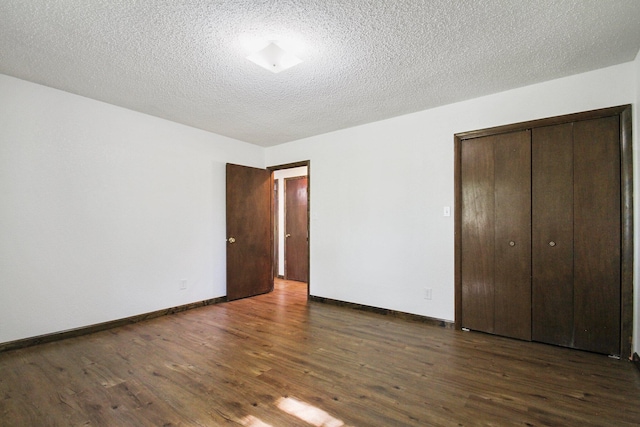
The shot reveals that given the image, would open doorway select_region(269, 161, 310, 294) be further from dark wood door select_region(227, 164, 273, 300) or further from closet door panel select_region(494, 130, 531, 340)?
closet door panel select_region(494, 130, 531, 340)

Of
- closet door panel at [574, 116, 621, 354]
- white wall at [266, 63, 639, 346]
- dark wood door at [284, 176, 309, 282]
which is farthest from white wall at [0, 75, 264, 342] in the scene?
closet door panel at [574, 116, 621, 354]

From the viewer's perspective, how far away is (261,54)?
227 centimetres

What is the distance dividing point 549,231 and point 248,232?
153 inches

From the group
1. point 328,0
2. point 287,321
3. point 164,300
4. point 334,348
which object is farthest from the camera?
point 164,300

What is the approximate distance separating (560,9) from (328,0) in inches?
56.9

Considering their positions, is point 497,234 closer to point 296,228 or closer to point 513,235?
point 513,235

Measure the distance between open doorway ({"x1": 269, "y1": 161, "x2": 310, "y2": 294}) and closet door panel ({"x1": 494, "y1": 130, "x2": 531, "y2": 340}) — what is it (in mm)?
3530

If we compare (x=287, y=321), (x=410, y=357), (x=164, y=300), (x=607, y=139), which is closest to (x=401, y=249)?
(x=410, y=357)

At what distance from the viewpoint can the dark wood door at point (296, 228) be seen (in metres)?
6.00

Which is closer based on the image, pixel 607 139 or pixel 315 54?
pixel 315 54

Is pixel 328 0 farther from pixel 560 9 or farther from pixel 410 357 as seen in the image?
pixel 410 357

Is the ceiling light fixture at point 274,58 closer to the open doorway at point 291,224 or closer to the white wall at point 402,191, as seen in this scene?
the white wall at point 402,191

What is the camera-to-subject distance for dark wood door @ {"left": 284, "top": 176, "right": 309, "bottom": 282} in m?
6.00

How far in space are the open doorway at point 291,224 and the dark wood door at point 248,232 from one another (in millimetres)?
957
